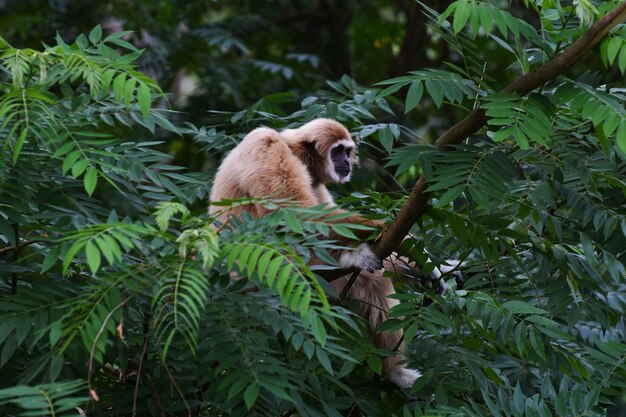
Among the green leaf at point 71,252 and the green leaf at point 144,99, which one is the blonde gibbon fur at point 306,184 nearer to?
the green leaf at point 144,99

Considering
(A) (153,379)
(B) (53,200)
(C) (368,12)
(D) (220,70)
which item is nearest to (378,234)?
(A) (153,379)

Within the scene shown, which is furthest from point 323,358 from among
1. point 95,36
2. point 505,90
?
point 95,36

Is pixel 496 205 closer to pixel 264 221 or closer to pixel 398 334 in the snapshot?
pixel 398 334

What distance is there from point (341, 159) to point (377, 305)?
1.28m

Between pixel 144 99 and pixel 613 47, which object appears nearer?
pixel 144 99

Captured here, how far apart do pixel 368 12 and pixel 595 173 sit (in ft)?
30.4

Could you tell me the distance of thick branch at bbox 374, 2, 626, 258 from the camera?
3.56m

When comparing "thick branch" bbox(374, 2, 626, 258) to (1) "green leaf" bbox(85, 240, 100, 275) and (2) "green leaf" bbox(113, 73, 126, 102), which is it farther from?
(1) "green leaf" bbox(85, 240, 100, 275)

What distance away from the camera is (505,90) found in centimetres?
381

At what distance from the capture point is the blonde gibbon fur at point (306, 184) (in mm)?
4922

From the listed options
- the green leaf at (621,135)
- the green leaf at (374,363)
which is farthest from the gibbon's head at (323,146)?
the green leaf at (621,135)

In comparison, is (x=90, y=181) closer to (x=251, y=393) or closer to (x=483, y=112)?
(x=251, y=393)

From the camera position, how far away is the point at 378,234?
439cm

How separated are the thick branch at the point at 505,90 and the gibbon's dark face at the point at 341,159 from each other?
182 centimetres
